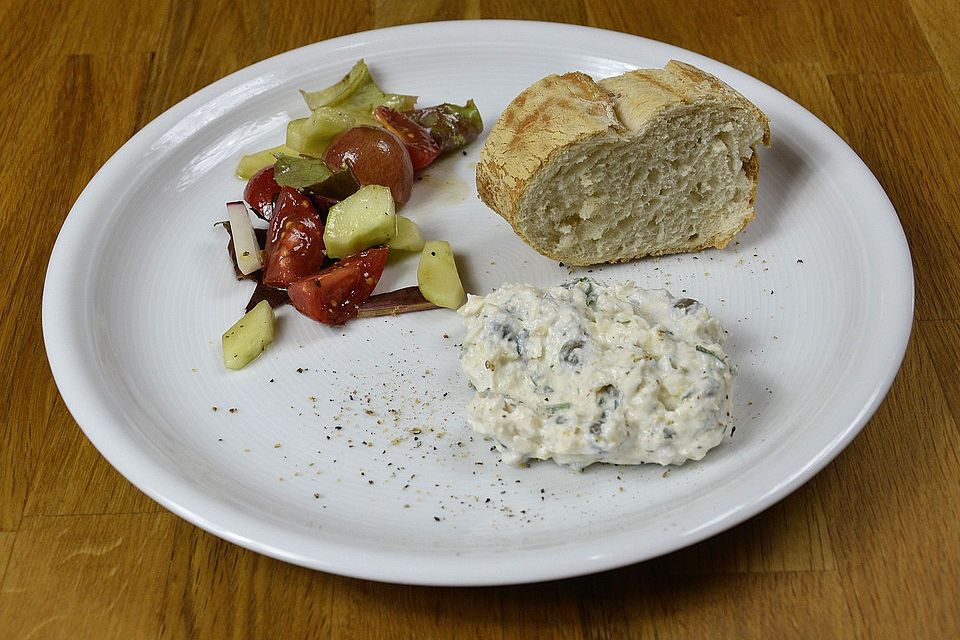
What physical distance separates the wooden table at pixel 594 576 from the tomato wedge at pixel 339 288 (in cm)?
74

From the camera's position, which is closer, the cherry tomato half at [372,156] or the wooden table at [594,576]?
the wooden table at [594,576]

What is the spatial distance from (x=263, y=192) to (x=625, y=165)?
123cm

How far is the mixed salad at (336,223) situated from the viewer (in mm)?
2906

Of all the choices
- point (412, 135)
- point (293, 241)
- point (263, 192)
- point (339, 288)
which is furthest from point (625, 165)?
point (263, 192)

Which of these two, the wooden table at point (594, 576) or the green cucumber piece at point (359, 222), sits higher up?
the green cucumber piece at point (359, 222)

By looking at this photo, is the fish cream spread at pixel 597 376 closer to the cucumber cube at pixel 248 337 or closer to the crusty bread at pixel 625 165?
the crusty bread at pixel 625 165

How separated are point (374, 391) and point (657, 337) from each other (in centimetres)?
85

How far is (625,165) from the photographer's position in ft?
9.61

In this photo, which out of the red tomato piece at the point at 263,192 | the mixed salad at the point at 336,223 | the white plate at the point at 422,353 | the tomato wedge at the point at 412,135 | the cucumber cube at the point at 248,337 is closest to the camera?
the white plate at the point at 422,353

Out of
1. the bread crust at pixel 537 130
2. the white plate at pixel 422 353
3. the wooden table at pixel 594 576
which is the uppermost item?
the bread crust at pixel 537 130

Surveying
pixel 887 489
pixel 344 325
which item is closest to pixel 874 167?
pixel 887 489

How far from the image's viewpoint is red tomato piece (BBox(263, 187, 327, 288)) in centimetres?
297

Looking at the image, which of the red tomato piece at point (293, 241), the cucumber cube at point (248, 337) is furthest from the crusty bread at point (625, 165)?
the cucumber cube at point (248, 337)

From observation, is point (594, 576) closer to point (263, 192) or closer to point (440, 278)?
point (440, 278)
